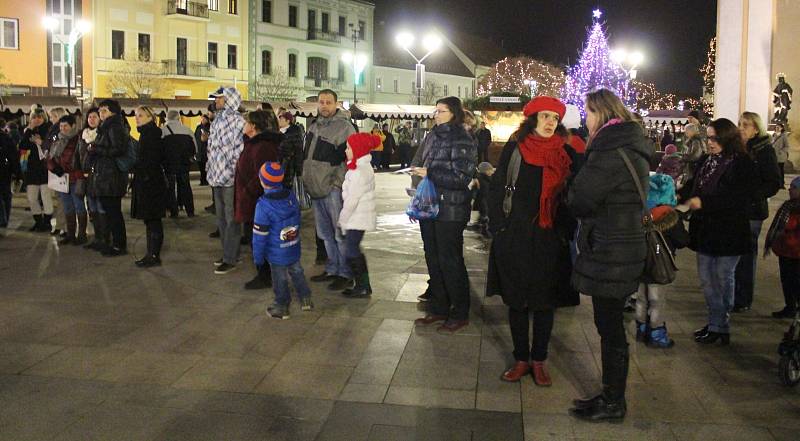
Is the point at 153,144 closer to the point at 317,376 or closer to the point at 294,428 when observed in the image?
the point at 317,376

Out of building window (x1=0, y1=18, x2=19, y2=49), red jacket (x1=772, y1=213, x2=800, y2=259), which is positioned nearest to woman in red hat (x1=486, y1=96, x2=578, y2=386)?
red jacket (x1=772, y1=213, x2=800, y2=259)

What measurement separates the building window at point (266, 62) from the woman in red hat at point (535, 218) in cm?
5446

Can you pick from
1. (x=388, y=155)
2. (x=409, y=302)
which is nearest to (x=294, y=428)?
(x=409, y=302)

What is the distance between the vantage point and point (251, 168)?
812 cm

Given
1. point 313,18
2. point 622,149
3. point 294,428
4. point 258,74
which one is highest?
point 313,18

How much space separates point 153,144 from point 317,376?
4.65 meters

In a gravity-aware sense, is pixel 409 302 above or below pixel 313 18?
below

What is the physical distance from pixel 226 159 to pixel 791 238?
566 cm

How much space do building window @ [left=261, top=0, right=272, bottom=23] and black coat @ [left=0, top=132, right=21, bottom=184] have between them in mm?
47953

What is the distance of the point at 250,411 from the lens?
4.67m

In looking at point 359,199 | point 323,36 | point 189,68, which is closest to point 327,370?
point 359,199

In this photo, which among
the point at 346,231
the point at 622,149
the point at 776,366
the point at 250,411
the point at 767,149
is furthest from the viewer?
the point at 346,231

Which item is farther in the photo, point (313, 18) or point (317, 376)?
point (313, 18)

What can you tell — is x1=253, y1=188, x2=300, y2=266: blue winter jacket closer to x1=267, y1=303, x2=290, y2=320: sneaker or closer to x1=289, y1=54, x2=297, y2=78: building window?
x1=267, y1=303, x2=290, y2=320: sneaker
